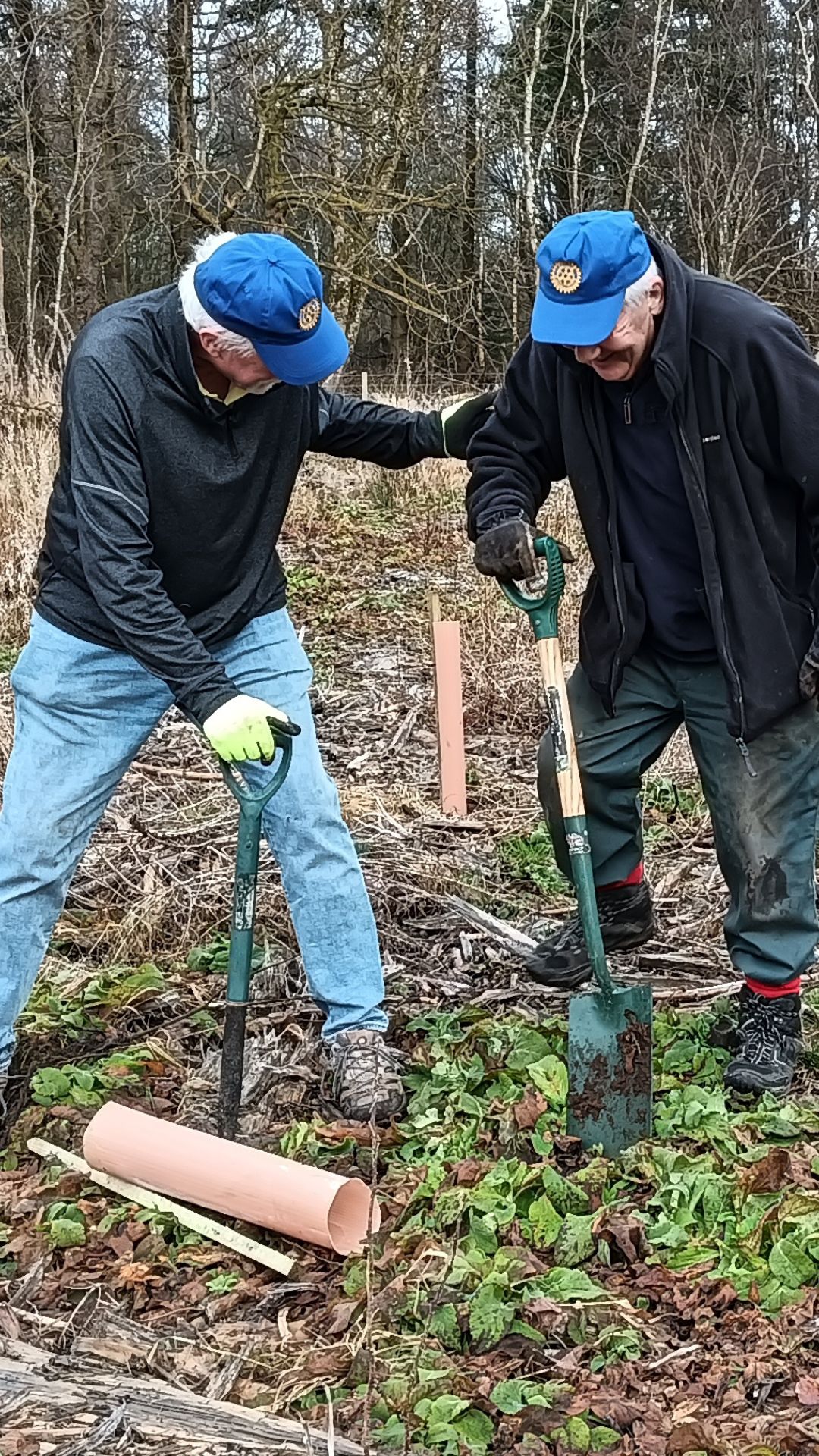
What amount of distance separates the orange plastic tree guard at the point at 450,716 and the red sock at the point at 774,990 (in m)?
2.12

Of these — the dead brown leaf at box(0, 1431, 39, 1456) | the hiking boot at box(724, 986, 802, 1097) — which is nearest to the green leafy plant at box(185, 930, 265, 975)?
the hiking boot at box(724, 986, 802, 1097)

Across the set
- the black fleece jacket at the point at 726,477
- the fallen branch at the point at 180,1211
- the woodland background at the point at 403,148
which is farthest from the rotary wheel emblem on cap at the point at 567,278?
the woodland background at the point at 403,148

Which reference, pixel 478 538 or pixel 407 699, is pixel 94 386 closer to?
pixel 478 538

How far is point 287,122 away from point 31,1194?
13.0 meters

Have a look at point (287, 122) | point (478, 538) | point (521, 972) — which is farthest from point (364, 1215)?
point (287, 122)

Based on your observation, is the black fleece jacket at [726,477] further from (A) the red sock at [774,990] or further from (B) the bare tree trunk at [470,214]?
(B) the bare tree trunk at [470,214]

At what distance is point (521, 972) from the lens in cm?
418

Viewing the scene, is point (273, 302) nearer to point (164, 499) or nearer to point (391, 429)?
point (164, 499)

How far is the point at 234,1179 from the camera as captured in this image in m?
2.93

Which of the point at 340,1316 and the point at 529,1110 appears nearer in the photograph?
the point at 340,1316

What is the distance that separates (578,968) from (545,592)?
1.18 m

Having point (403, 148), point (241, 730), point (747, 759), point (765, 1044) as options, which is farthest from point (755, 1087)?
point (403, 148)

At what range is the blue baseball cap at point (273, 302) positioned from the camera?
2969 mm

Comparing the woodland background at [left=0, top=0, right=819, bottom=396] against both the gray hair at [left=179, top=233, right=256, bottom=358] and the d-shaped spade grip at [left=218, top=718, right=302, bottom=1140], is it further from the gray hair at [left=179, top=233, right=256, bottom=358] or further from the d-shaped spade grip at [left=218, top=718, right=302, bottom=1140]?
the d-shaped spade grip at [left=218, top=718, right=302, bottom=1140]
